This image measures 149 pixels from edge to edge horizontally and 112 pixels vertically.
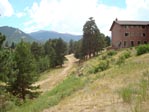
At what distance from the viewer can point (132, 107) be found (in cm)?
1044

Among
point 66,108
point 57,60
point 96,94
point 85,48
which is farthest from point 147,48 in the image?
point 57,60

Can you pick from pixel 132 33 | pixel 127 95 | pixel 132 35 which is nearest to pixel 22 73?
pixel 127 95

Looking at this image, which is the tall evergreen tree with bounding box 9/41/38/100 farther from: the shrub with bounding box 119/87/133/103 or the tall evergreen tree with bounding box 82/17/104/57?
the tall evergreen tree with bounding box 82/17/104/57

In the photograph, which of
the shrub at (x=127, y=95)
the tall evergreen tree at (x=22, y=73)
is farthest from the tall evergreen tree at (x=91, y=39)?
the shrub at (x=127, y=95)

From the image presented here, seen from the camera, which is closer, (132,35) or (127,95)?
(127,95)

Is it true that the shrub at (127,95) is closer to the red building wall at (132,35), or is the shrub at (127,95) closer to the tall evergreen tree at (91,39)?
the red building wall at (132,35)

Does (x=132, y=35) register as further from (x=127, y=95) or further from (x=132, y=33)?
(x=127, y=95)

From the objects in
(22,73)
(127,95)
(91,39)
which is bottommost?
(22,73)

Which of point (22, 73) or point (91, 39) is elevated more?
point (91, 39)

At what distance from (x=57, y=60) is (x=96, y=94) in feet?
279

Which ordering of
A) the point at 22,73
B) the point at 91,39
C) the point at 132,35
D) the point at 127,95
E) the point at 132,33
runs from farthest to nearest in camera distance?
the point at 91,39
the point at 132,35
the point at 132,33
the point at 22,73
the point at 127,95

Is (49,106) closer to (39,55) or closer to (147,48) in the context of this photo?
(147,48)

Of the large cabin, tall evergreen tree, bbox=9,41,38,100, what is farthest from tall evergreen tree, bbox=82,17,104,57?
tall evergreen tree, bbox=9,41,38,100

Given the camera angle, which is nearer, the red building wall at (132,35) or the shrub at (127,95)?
the shrub at (127,95)
